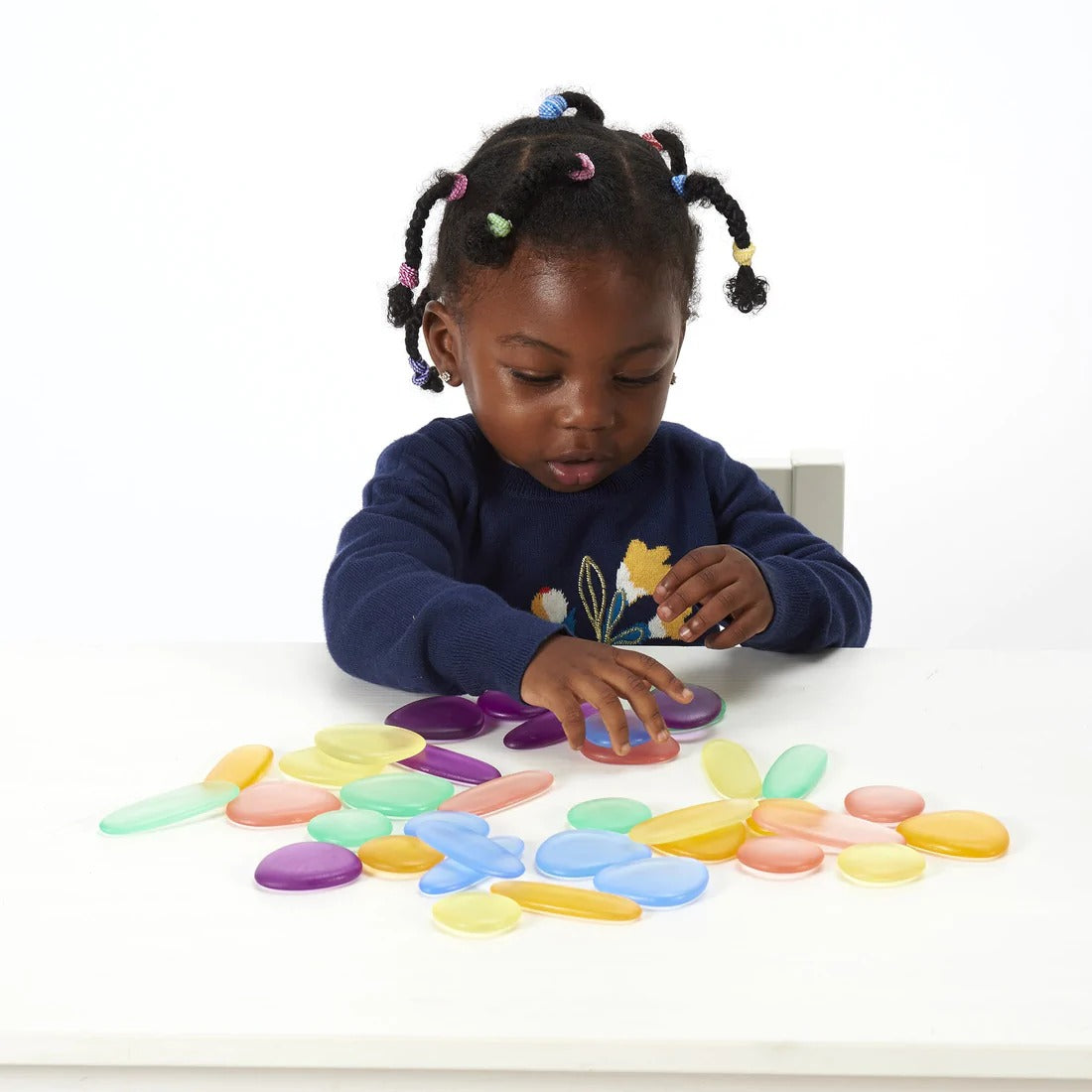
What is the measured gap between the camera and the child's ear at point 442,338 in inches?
42.4

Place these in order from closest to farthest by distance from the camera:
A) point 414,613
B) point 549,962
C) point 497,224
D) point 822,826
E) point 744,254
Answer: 1. point 549,962
2. point 822,826
3. point 414,613
4. point 497,224
5. point 744,254

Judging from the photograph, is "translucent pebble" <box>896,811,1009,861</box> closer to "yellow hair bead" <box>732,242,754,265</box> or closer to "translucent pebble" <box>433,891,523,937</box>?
"translucent pebble" <box>433,891,523,937</box>

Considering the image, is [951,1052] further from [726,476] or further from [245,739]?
[726,476]

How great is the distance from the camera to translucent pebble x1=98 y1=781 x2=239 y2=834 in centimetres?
61

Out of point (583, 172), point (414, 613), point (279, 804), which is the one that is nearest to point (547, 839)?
point (279, 804)

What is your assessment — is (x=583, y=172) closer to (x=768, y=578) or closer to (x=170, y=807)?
(x=768, y=578)

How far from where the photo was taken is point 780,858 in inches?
22.6

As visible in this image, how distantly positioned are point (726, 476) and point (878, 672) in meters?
0.35

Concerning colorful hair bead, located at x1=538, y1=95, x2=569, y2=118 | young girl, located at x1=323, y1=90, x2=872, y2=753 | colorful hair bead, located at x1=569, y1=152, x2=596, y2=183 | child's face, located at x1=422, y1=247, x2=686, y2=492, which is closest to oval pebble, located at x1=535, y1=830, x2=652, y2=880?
young girl, located at x1=323, y1=90, x2=872, y2=753

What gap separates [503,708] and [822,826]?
241 mm

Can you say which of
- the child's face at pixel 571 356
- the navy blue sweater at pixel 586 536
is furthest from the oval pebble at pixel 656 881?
the child's face at pixel 571 356

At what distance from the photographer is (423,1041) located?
446 mm

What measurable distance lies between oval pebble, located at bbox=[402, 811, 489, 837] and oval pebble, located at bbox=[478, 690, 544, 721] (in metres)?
0.16

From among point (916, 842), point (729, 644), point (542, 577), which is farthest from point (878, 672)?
point (542, 577)
